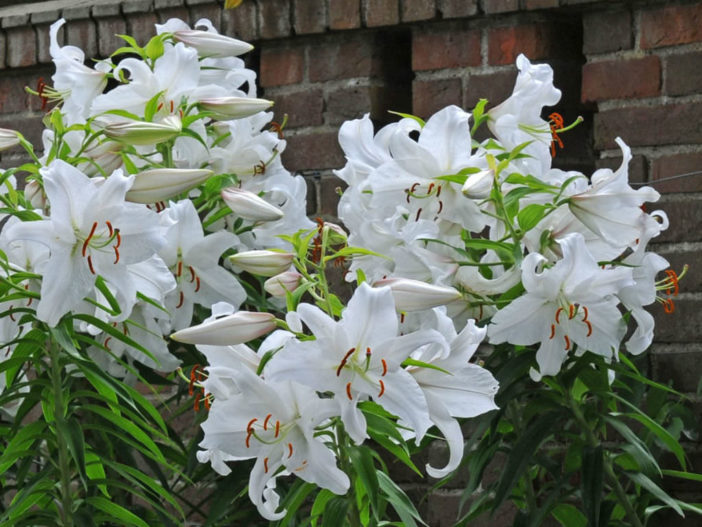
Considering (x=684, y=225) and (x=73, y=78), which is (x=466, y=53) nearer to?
(x=684, y=225)

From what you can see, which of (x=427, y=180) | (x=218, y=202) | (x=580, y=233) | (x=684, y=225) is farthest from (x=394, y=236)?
(x=684, y=225)

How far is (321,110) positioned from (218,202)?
432 millimetres

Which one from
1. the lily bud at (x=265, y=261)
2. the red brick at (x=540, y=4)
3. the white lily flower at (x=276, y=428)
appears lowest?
the white lily flower at (x=276, y=428)

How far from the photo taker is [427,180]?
62.7 inches

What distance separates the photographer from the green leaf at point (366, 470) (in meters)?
1.35

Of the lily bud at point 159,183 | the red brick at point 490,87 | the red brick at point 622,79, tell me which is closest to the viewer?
the lily bud at point 159,183

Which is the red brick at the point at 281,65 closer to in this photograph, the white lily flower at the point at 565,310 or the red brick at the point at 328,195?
the red brick at the point at 328,195

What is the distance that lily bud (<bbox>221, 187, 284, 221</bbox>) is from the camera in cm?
167

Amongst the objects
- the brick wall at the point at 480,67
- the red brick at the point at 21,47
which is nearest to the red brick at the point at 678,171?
the brick wall at the point at 480,67

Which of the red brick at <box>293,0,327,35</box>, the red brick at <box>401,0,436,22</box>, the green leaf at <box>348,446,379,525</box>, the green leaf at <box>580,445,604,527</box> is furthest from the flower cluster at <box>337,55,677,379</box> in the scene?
the red brick at <box>293,0,327,35</box>

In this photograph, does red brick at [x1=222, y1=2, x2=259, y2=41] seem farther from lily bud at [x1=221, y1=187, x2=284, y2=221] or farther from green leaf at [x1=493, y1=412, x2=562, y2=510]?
green leaf at [x1=493, y1=412, x2=562, y2=510]

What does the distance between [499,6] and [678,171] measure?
1.25 ft

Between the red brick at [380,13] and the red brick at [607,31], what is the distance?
312 millimetres

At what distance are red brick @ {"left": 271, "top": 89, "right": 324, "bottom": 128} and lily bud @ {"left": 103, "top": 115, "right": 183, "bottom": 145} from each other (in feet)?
2.15
